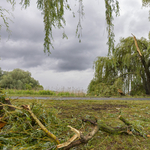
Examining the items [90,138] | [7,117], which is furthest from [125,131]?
[7,117]

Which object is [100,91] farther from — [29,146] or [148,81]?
[29,146]

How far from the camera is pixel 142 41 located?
1288 cm

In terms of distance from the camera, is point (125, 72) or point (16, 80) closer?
point (125, 72)

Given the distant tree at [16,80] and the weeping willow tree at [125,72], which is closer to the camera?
the weeping willow tree at [125,72]

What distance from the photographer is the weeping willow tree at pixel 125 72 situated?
39.4 ft

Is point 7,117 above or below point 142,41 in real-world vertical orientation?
below

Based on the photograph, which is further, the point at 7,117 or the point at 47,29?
the point at 47,29

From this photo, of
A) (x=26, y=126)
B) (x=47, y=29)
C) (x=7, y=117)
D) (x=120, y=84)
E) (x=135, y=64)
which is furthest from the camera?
(x=135, y=64)

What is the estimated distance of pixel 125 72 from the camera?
1303cm

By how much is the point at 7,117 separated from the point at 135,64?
12.5 metres

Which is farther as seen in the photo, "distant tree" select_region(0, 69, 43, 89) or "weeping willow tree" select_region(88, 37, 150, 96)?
"distant tree" select_region(0, 69, 43, 89)

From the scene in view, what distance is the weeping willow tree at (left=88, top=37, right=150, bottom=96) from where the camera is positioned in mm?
12023

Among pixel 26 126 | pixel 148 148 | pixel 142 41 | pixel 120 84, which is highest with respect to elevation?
pixel 142 41

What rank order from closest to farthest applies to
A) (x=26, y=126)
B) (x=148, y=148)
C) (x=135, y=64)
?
(x=148, y=148) < (x=26, y=126) < (x=135, y=64)
